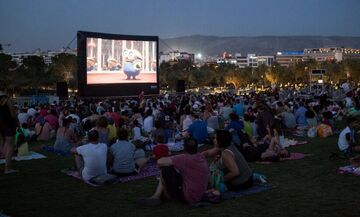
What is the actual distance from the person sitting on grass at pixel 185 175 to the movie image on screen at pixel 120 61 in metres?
22.8

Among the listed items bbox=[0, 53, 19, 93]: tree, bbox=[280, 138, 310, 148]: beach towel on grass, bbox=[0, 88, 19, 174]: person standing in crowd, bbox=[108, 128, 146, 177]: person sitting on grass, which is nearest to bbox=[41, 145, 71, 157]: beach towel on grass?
bbox=[0, 88, 19, 174]: person standing in crowd

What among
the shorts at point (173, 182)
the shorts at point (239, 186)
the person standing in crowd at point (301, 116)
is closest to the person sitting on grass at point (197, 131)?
the shorts at point (239, 186)

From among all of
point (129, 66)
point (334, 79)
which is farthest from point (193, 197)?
point (334, 79)

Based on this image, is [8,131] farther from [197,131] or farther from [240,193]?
[197,131]

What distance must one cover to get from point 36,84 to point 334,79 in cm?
4794

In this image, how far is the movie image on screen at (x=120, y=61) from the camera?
27984 millimetres

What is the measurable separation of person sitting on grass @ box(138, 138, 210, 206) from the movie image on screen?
74.9ft

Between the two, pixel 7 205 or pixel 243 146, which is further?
pixel 243 146

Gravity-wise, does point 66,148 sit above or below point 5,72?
below

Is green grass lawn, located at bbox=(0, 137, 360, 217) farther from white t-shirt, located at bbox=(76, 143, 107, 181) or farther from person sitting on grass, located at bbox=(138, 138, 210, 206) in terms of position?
white t-shirt, located at bbox=(76, 143, 107, 181)

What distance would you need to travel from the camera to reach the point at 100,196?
6254 mm

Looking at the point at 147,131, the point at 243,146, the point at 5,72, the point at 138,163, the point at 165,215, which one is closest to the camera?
the point at 165,215

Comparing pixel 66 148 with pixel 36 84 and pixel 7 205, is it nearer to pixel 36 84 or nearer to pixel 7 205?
pixel 7 205

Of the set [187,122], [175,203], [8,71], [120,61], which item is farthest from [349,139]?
[8,71]
